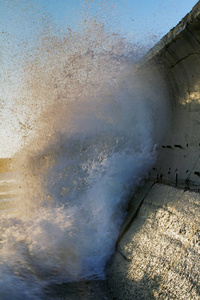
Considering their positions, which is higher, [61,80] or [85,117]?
[61,80]

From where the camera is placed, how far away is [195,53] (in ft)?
11.0

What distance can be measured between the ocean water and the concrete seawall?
32cm

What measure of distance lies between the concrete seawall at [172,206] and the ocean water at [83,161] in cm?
32

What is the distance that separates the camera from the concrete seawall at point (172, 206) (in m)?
2.44

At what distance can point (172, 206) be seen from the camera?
315cm

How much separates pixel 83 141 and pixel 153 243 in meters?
2.86

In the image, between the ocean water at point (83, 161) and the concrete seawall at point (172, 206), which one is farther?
the ocean water at point (83, 161)

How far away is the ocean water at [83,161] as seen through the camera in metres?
3.93

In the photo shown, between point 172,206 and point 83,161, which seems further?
point 83,161

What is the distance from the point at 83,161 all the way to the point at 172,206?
262 centimetres

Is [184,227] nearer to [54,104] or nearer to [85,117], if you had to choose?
[85,117]

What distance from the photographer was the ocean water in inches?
155

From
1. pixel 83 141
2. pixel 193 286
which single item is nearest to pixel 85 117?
pixel 83 141

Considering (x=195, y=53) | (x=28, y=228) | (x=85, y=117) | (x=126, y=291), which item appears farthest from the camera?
(x=85, y=117)
